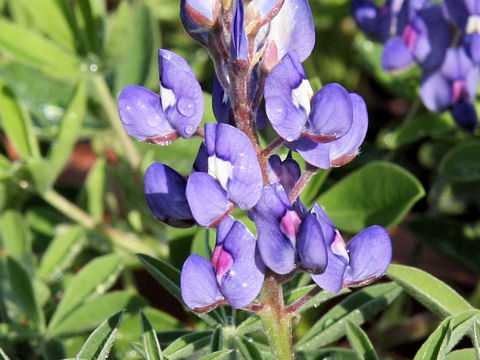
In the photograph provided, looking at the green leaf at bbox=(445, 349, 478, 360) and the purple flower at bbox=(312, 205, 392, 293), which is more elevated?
the purple flower at bbox=(312, 205, 392, 293)

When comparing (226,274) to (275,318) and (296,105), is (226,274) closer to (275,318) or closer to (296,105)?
(275,318)

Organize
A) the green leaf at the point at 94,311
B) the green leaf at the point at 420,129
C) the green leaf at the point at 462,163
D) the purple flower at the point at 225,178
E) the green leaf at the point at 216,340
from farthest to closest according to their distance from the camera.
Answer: the green leaf at the point at 420,129 → the green leaf at the point at 462,163 → the green leaf at the point at 94,311 → the green leaf at the point at 216,340 → the purple flower at the point at 225,178

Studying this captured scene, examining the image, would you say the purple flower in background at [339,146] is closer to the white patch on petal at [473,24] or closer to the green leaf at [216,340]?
the green leaf at [216,340]

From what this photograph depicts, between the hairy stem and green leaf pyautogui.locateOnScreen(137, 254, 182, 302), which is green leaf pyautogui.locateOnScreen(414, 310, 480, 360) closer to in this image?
the hairy stem

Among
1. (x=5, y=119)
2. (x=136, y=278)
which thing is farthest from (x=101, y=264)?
(x=136, y=278)

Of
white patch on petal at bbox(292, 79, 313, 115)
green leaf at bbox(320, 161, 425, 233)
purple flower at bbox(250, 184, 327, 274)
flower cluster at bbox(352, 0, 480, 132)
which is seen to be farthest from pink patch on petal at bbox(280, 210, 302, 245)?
flower cluster at bbox(352, 0, 480, 132)

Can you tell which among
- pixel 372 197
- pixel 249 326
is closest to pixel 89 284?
pixel 249 326

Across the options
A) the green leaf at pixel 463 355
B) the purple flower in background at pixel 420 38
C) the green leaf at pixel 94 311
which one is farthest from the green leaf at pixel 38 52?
the green leaf at pixel 463 355
